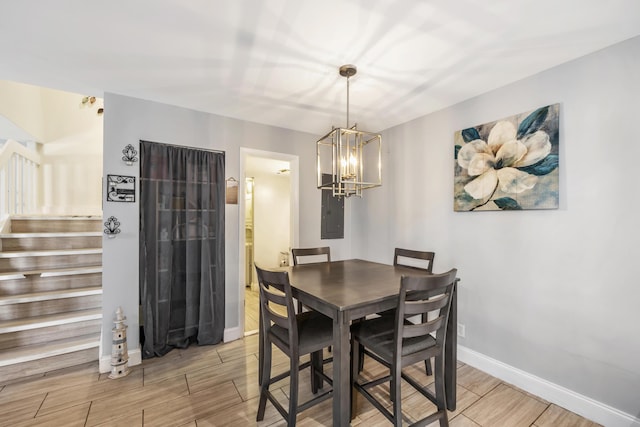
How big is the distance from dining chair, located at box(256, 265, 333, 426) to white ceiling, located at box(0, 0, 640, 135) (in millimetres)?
1521

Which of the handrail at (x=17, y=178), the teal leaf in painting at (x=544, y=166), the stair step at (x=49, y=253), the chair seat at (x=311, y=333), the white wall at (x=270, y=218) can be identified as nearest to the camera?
the chair seat at (x=311, y=333)

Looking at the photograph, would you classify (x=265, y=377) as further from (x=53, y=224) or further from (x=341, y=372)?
(x=53, y=224)

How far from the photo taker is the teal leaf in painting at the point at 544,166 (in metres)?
2.00

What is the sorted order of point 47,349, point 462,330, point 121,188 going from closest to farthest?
point 47,349
point 121,188
point 462,330

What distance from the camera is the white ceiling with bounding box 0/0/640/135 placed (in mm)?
1487

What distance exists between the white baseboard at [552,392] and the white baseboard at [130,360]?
3.10 metres

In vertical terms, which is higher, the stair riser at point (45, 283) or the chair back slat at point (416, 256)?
the chair back slat at point (416, 256)

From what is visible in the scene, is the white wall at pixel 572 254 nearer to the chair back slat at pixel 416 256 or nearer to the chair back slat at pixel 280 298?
the chair back slat at pixel 416 256

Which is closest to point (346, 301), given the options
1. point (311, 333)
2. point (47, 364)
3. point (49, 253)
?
point (311, 333)

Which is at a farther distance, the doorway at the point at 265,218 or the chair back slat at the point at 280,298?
the doorway at the point at 265,218

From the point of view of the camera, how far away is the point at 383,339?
5.70ft

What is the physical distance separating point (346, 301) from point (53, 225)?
3.98 metres

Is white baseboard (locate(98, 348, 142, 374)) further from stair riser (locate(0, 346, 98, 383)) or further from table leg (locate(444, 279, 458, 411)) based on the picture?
table leg (locate(444, 279, 458, 411))

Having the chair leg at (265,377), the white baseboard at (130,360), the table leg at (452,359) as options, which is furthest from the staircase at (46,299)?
the table leg at (452,359)
